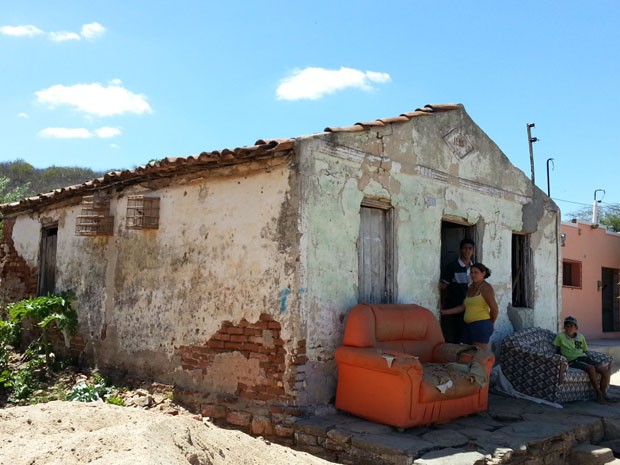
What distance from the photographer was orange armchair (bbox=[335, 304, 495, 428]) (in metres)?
5.81

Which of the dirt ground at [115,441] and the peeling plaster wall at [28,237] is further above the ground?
the peeling plaster wall at [28,237]

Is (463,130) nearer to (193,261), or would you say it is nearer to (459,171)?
(459,171)

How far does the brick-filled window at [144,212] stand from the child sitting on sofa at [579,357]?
579 centimetres

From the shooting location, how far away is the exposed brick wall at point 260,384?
247 inches

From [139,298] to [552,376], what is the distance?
5420mm

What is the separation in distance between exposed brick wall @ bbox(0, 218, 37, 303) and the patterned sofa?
7780 millimetres

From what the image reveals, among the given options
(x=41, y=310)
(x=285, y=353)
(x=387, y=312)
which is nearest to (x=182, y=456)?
(x=285, y=353)

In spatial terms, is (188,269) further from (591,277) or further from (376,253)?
(591,277)

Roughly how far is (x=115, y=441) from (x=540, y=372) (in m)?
5.95

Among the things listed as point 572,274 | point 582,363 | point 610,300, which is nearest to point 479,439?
point 582,363

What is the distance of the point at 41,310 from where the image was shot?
9.11 meters

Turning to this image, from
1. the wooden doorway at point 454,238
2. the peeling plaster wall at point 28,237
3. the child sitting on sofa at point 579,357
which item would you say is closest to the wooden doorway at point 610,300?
the child sitting on sofa at point 579,357

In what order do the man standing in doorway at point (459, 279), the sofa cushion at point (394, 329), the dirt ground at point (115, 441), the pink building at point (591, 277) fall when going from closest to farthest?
the dirt ground at point (115, 441), the sofa cushion at point (394, 329), the man standing in doorway at point (459, 279), the pink building at point (591, 277)

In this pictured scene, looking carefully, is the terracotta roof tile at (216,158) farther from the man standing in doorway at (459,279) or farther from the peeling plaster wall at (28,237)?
the man standing in doorway at (459,279)
